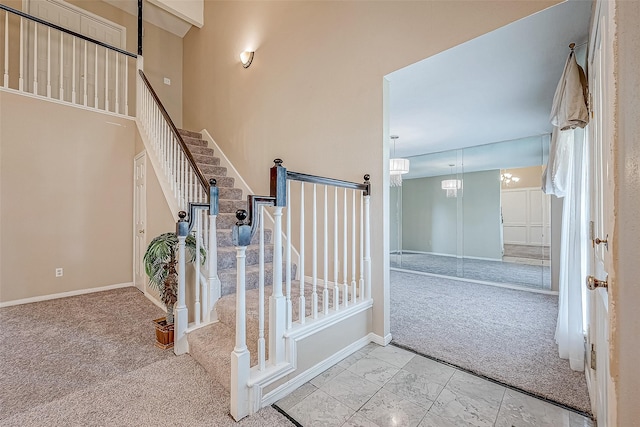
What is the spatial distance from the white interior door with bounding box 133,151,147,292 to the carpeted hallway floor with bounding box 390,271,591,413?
3661mm

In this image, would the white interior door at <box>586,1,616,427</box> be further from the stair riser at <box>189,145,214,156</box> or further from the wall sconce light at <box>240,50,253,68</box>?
the stair riser at <box>189,145,214,156</box>

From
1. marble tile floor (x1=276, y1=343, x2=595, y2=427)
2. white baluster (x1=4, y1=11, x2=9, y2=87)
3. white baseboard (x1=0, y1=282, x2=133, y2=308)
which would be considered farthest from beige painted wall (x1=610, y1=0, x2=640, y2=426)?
white baluster (x1=4, y1=11, x2=9, y2=87)

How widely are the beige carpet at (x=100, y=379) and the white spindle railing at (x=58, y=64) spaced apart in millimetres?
3277

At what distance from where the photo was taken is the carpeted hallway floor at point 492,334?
1.89 m

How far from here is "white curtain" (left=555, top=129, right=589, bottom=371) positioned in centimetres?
197

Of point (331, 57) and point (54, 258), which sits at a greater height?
point (331, 57)

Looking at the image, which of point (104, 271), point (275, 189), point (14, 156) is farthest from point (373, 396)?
point (14, 156)

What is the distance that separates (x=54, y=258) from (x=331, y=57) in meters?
4.49

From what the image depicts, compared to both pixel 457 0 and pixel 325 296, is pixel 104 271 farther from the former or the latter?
pixel 457 0

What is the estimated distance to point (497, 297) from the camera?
3828mm

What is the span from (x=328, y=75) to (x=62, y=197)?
4044 millimetres

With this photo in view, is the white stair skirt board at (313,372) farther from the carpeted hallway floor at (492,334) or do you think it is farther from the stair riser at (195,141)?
the stair riser at (195,141)

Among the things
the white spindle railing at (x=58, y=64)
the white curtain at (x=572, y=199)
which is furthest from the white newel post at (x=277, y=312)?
the white spindle railing at (x=58, y=64)

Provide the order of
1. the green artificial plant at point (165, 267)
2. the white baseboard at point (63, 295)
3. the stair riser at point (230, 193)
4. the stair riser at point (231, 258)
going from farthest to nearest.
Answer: the stair riser at point (230, 193) < the white baseboard at point (63, 295) < the stair riser at point (231, 258) < the green artificial plant at point (165, 267)
